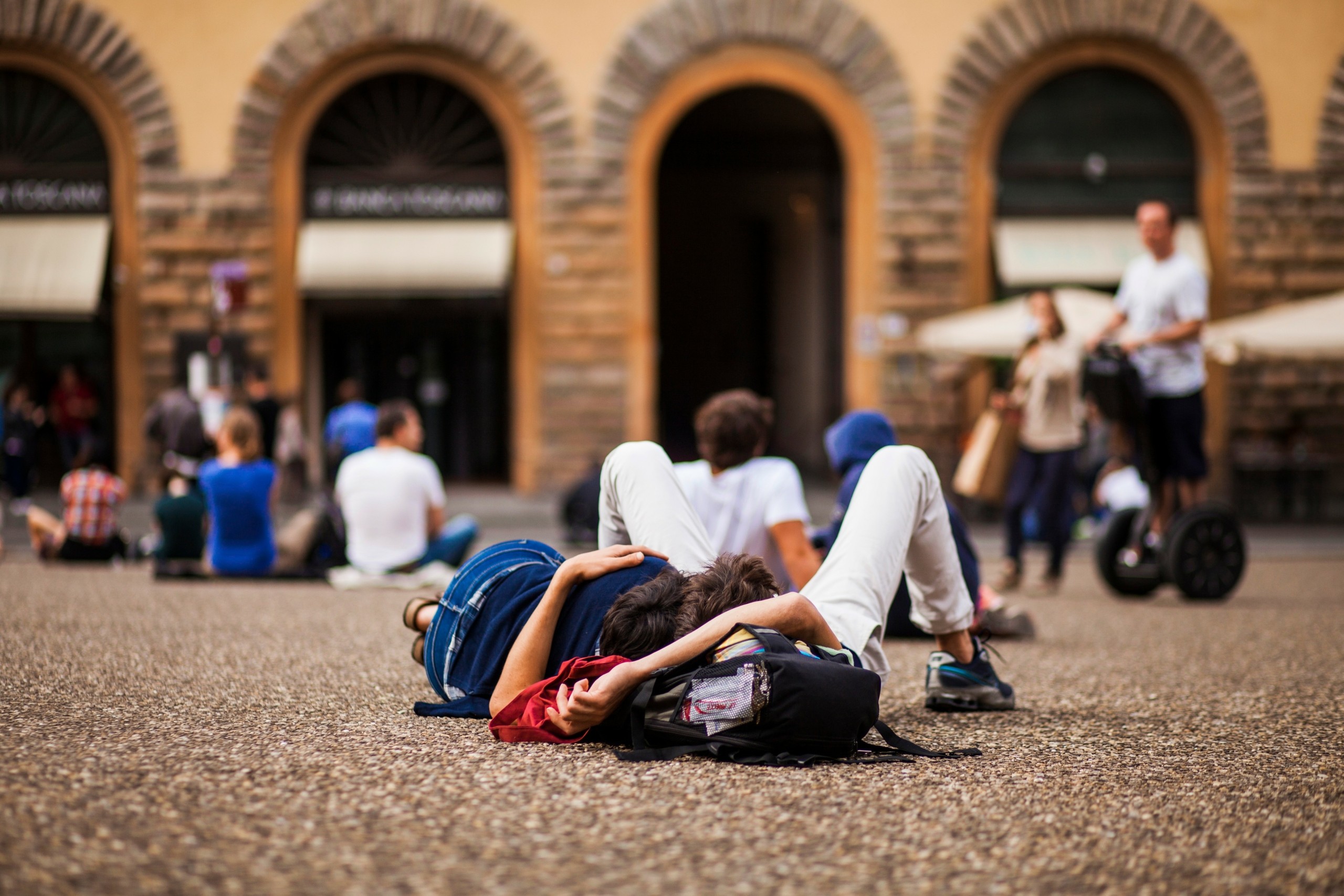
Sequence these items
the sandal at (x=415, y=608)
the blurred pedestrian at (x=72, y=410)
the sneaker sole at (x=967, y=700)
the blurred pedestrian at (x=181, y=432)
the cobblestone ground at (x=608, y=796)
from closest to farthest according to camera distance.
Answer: the cobblestone ground at (x=608, y=796)
the sandal at (x=415, y=608)
the sneaker sole at (x=967, y=700)
the blurred pedestrian at (x=181, y=432)
the blurred pedestrian at (x=72, y=410)

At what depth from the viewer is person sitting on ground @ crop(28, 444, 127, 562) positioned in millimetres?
Answer: 10117

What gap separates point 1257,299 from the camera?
703 inches

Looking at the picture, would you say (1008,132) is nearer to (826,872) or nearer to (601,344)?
(601,344)

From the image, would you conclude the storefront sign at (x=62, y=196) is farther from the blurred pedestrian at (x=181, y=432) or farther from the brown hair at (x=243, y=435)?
the brown hair at (x=243, y=435)

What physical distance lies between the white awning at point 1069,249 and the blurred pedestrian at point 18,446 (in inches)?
469

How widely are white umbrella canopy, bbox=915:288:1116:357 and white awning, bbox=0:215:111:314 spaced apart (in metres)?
9.98

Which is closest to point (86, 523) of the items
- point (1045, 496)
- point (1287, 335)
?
point (1045, 496)

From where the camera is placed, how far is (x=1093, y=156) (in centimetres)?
1839

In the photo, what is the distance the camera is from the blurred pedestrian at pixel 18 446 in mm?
16578

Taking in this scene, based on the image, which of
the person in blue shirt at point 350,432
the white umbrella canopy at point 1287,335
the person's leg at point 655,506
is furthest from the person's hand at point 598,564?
the white umbrella canopy at point 1287,335

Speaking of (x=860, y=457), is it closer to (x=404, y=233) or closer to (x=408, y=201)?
(x=404, y=233)

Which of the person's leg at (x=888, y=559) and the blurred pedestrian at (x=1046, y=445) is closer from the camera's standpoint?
the person's leg at (x=888, y=559)

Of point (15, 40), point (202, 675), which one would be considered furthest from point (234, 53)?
point (202, 675)

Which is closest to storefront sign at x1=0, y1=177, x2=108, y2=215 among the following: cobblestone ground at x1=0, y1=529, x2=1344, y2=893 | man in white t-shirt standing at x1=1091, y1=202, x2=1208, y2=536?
cobblestone ground at x1=0, y1=529, x2=1344, y2=893
